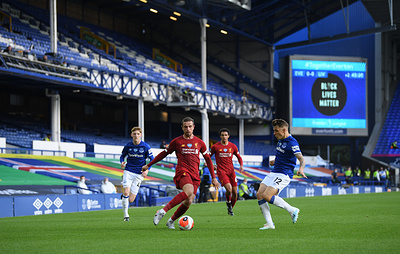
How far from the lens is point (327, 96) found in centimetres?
5209

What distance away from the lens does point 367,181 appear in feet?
153

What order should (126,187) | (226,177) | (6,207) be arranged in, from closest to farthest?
1. (126,187)
2. (226,177)
3. (6,207)

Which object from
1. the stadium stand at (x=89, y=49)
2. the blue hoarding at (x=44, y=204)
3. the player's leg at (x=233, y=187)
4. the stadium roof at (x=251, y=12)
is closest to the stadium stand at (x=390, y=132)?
the stadium roof at (x=251, y=12)

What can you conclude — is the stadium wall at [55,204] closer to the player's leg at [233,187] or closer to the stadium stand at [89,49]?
the player's leg at [233,187]

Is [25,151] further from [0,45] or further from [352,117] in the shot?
[352,117]

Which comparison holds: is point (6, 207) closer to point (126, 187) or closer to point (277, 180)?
point (126, 187)

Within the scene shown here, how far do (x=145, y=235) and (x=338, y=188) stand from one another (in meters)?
32.4

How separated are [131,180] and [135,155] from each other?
618mm

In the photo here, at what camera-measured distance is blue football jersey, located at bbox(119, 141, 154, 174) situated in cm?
1432

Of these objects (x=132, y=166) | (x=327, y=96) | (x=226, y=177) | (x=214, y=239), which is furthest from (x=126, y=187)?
(x=327, y=96)

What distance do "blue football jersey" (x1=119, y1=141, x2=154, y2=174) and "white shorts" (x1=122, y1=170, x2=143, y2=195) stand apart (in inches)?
3.8

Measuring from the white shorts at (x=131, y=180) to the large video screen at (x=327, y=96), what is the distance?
1511 inches

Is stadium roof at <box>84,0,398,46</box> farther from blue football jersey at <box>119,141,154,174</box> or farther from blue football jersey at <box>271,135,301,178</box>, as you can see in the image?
blue football jersey at <box>271,135,301,178</box>

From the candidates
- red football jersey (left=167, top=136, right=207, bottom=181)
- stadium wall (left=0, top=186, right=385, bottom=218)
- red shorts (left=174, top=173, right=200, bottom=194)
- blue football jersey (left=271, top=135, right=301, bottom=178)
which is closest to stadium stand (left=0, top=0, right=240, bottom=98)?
stadium wall (left=0, top=186, right=385, bottom=218)
